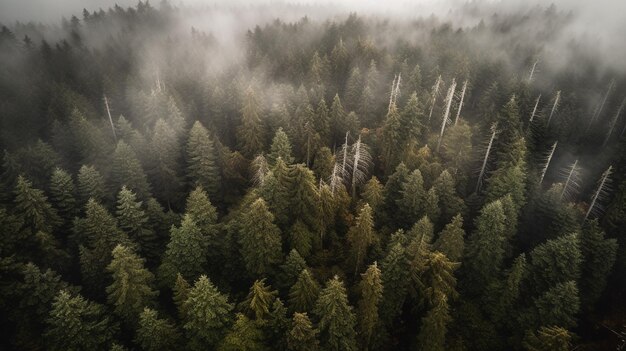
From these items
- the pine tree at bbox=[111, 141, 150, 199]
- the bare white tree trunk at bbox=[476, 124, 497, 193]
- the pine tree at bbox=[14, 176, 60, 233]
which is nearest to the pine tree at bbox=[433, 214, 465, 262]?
the bare white tree trunk at bbox=[476, 124, 497, 193]

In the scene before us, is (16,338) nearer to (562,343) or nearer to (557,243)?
(562,343)

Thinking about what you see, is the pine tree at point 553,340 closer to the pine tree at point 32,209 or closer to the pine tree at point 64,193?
the pine tree at point 32,209

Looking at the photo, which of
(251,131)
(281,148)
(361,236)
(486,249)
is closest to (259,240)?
(361,236)

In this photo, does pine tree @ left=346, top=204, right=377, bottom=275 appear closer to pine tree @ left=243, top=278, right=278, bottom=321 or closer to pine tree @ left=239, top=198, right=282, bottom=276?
pine tree @ left=239, top=198, right=282, bottom=276

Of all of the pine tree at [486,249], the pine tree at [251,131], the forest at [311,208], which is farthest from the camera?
the pine tree at [251,131]

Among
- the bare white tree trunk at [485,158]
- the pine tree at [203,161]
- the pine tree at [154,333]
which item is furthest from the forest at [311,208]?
the bare white tree trunk at [485,158]

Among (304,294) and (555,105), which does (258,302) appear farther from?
(555,105)
